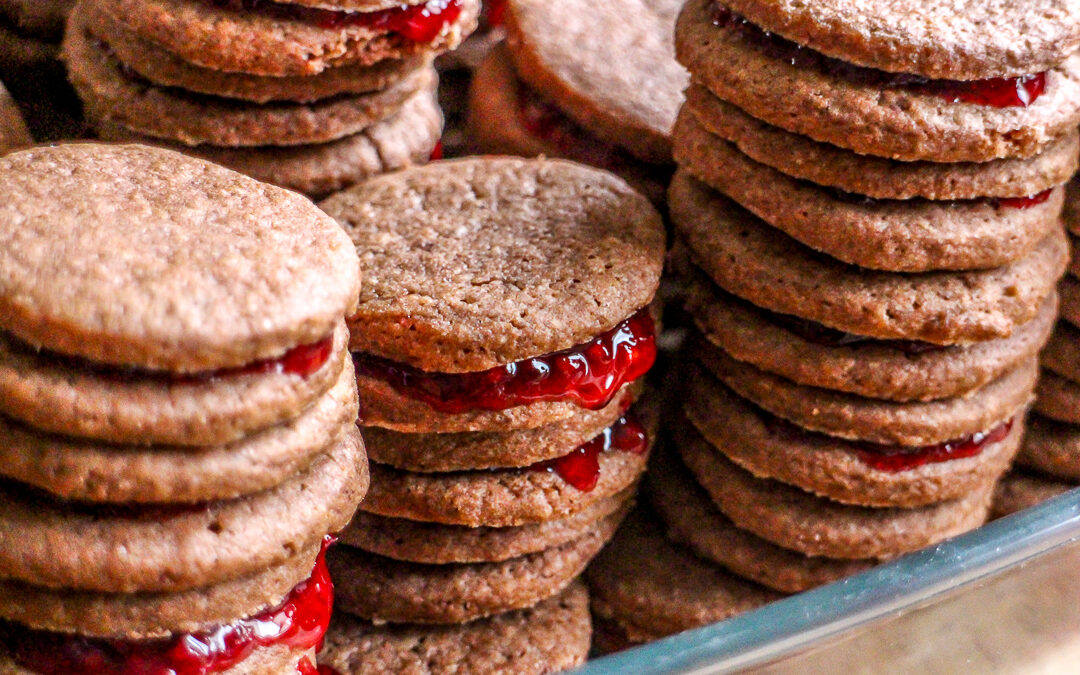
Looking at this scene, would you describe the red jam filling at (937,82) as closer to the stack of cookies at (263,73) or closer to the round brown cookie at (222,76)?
the stack of cookies at (263,73)

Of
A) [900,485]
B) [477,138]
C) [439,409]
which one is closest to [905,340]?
[900,485]

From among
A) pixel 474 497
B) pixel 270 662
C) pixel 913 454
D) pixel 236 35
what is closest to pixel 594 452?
pixel 474 497

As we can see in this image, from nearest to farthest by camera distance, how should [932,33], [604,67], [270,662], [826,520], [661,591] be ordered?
[270,662] → [932,33] → [826,520] → [661,591] → [604,67]

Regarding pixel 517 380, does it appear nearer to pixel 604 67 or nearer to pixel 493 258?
pixel 493 258

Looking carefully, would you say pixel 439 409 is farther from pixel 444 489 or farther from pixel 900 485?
pixel 900 485

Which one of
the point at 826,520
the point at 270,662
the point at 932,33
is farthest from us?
the point at 826,520

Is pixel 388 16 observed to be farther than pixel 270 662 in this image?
Yes

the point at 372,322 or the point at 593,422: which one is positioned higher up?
the point at 372,322
